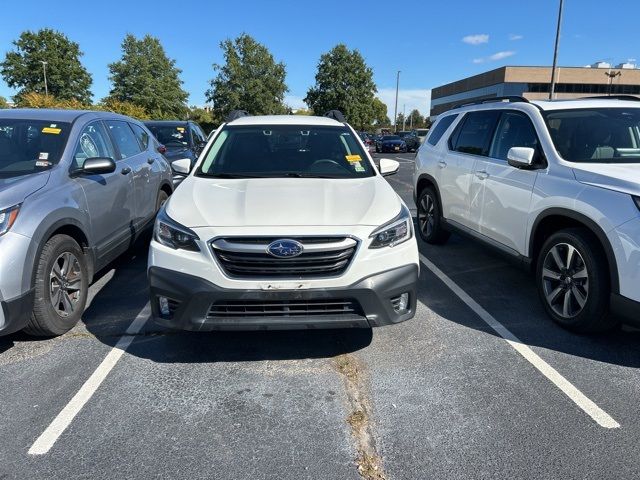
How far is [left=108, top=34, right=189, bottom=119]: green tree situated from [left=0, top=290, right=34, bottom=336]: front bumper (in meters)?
62.2

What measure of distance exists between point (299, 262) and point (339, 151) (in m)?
1.78

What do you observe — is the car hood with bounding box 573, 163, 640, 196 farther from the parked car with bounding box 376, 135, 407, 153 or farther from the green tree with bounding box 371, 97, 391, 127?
the green tree with bounding box 371, 97, 391, 127

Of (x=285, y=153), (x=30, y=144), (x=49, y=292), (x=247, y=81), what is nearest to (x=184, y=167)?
(x=285, y=153)

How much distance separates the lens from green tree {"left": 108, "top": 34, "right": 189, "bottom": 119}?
65.1 meters

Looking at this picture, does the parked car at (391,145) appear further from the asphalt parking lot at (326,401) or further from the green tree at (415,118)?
the green tree at (415,118)

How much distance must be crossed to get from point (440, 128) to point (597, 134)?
252cm

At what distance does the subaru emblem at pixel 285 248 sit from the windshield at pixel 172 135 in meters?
8.08

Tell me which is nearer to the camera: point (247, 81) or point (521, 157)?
point (521, 157)

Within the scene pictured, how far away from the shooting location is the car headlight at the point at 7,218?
125 inches

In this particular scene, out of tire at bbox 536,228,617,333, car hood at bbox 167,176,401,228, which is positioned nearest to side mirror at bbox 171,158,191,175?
car hood at bbox 167,176,401,228

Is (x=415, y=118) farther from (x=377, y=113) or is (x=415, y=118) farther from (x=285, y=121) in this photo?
(x=285, y=121)

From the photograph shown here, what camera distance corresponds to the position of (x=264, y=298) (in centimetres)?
299

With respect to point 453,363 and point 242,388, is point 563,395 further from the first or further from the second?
point 242,388

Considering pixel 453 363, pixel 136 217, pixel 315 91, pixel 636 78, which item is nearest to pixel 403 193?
pixel 136 217
